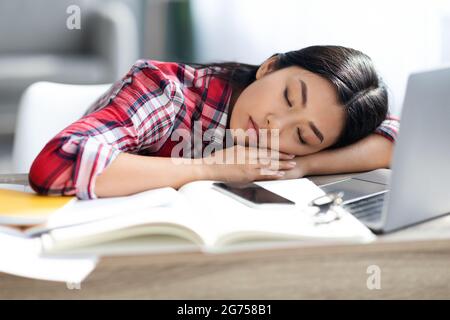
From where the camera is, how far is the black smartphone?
0.73 meters

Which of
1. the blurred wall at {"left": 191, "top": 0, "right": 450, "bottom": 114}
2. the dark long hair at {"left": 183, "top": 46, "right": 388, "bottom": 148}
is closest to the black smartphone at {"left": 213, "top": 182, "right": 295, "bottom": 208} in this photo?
the dark long hair at {"left": 183, "top": 46, "right": 388, "bottom": 148}

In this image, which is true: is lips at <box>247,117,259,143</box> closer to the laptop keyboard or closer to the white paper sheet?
the laptop keyboard

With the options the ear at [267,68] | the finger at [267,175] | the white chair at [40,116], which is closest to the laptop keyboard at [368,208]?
the finger at [267,175]

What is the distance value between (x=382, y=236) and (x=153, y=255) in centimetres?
23

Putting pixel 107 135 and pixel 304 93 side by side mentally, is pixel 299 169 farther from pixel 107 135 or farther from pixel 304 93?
pixel 107 135

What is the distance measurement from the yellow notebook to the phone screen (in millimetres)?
195

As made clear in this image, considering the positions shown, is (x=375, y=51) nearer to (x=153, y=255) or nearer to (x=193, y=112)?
(x=193, y=112)

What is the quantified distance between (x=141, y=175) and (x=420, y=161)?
1.19ft

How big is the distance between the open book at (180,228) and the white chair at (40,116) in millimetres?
566

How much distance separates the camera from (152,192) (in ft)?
2.53

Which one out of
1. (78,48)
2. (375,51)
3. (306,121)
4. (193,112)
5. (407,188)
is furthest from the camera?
(78,48)

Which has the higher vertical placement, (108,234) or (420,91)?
(420,91)

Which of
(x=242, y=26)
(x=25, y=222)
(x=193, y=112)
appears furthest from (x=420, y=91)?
(x=242, y=26)

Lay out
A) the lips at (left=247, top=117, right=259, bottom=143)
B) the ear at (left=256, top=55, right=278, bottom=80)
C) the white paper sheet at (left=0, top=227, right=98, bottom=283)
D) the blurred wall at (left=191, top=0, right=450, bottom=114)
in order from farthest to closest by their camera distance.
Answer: the blurred wall at (left=191, top=0, right=450, bottom=114), the ear at (left=256, top=55, right=278, bottom=80), the lips at (left=247, top=117, right=259, bottom=143), the white paper sheet at (left=0, top=227, right=98, bottom=283)
